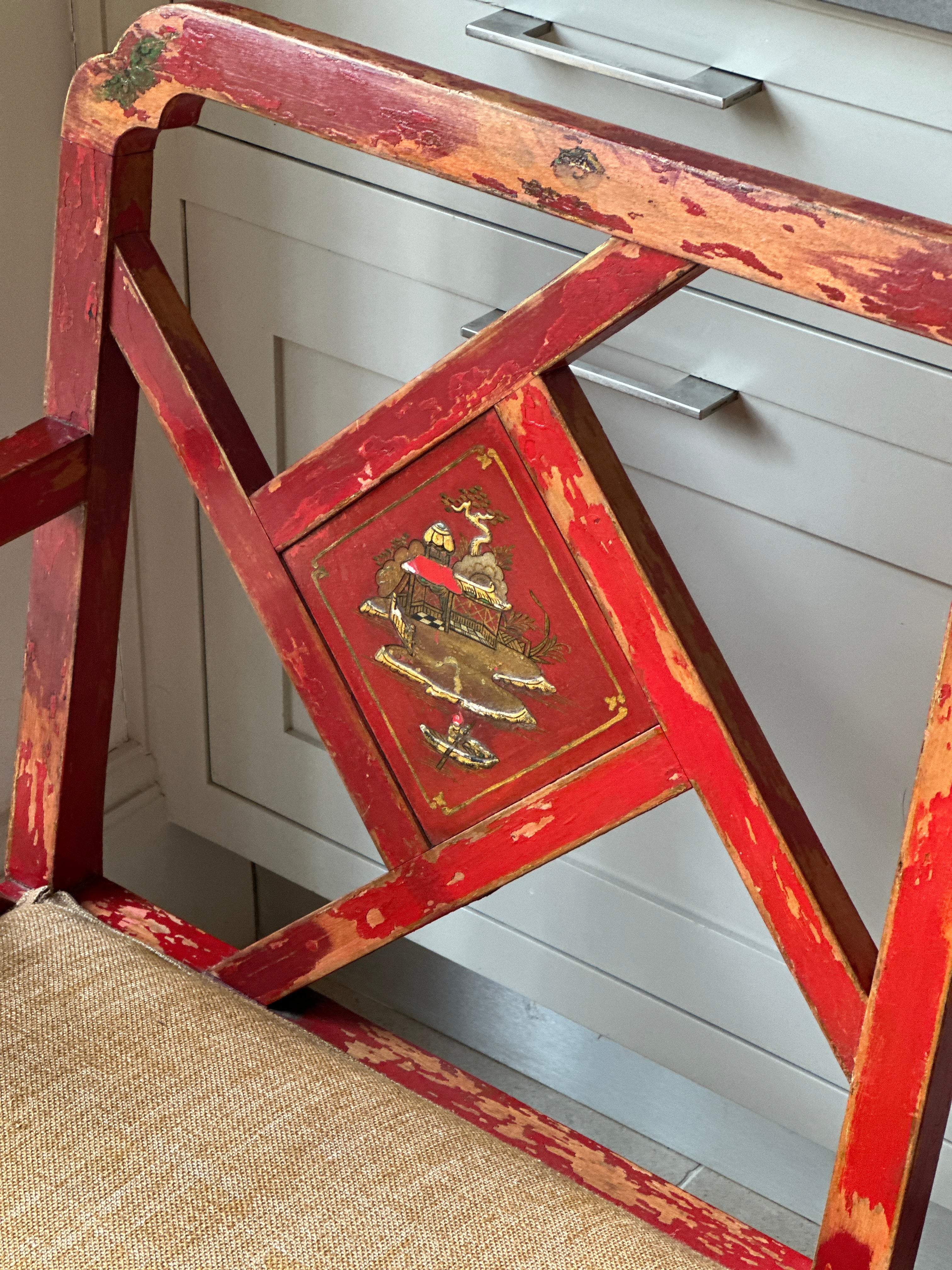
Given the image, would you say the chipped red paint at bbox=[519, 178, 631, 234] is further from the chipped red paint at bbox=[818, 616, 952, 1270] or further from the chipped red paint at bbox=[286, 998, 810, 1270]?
the chipped red paint at bbox=[286, 998, 810, 1270]

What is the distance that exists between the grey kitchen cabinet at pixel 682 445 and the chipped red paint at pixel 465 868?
0.29m

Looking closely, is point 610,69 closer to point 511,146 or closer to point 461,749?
point 511,146

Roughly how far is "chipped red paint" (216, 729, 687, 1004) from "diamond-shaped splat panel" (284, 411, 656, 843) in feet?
0.04

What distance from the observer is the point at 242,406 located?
114cm

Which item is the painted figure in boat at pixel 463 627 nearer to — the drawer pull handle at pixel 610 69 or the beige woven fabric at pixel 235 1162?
the beige woven fabric at pixel 235 1162

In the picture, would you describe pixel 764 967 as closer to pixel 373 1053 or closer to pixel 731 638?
pixel 731 638

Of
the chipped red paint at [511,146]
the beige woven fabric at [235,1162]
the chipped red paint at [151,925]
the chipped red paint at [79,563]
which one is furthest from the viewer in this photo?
the chipped red paint at [151,925]

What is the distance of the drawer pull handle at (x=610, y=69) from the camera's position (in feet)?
2.58

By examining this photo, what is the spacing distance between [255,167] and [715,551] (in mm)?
434

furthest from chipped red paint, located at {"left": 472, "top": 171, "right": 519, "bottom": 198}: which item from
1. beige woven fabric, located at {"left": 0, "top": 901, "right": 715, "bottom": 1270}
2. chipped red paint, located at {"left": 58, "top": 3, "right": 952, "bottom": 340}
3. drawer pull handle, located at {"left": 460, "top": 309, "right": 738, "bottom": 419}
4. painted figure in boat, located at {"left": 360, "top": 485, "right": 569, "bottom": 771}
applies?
beige woven fabric, located at {"left": 0, "top": 901, "right": 715, "bottom": 1270}

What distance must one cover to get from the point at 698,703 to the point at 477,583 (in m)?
0.13

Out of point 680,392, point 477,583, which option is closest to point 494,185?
point 477,583

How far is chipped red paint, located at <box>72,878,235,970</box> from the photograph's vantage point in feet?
2.82

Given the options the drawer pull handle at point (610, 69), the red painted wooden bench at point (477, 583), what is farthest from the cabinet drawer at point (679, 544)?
the red painted wooden bench at point (477, 583)
